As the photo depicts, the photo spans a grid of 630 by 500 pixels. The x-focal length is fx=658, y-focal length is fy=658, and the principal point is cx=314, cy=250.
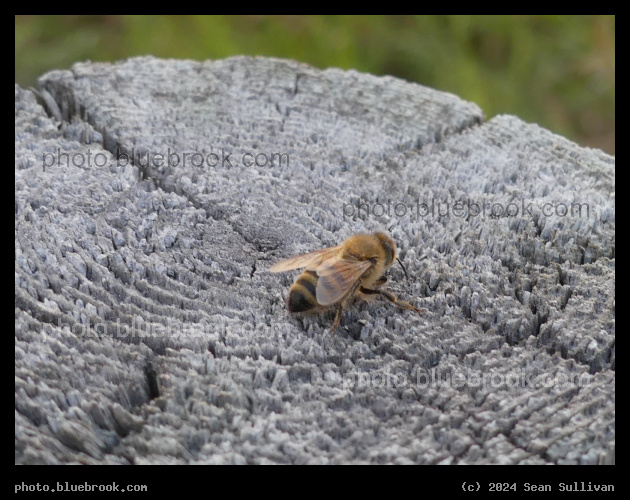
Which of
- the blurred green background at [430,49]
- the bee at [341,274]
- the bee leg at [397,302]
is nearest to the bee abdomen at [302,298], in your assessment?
the bee at [341,274]

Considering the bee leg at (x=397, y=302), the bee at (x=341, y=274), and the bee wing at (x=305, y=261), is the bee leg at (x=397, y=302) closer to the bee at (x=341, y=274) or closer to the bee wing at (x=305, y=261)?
the bee at (x=341, y=274)

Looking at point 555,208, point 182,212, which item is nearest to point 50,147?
point 182,212

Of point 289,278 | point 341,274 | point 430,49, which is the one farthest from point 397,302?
point 430,49

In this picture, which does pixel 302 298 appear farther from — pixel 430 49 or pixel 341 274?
pixel 430 49
